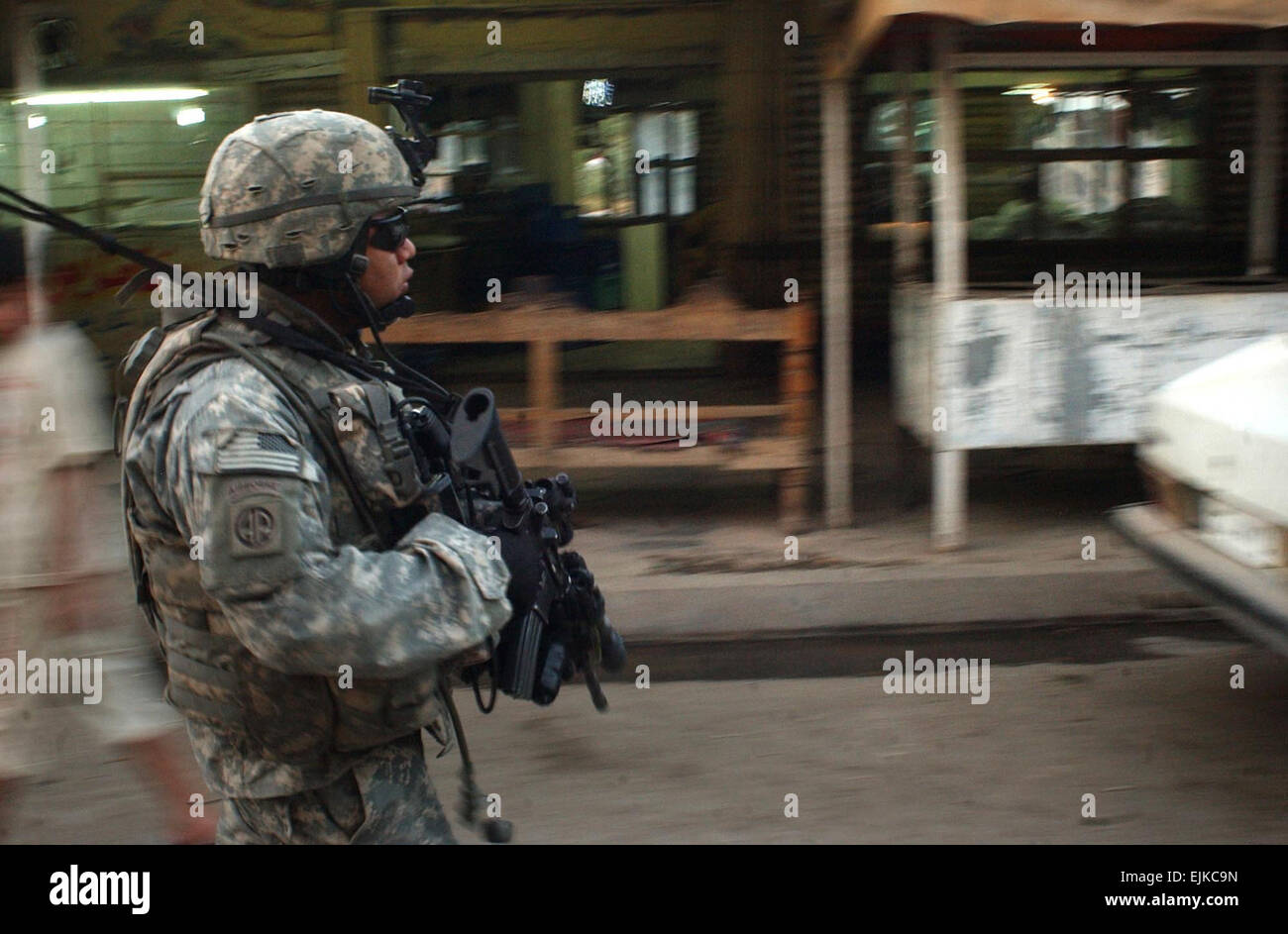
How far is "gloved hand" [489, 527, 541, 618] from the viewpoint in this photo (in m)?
2.09

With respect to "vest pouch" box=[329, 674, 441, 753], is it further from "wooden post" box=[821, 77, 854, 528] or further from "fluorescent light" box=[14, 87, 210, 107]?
"fluorescent light" box=[14, 87, 210, 107]

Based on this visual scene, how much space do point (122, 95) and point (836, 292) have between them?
5.13m

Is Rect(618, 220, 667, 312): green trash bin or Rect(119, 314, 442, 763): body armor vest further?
Rect(618, 220, 667, 312): green trash bin

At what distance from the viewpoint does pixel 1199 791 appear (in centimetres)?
377

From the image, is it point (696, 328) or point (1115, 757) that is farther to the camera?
point (696, 328)

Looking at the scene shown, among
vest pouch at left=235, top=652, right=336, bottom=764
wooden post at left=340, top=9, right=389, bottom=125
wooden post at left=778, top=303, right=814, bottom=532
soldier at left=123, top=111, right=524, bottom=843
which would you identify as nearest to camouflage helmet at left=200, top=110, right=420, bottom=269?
soldier at left=123, top=111, right=524, bottom=843

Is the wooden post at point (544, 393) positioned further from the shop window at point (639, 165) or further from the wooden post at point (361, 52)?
the shop window at point (639, 165)

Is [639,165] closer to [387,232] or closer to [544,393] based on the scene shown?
[544,393]

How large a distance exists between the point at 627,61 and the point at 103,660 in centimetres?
659

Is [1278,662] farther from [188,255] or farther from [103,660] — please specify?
[188,255]

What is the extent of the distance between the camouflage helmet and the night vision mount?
0.44 ft

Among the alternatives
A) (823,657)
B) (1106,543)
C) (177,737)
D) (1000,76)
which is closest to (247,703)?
(177,737)

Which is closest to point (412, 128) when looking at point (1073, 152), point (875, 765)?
point (875, 765)

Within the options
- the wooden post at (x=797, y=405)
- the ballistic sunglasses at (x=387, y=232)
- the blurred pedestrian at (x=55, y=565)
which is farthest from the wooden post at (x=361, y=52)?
A: the ballistic sunglasses at (x=387, y=232)
